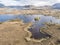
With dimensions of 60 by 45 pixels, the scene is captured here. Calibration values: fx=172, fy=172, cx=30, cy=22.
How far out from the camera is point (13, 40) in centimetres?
2516

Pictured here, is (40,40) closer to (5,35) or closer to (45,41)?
(45,41)

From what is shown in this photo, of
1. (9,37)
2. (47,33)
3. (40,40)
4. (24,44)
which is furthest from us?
(47,33)

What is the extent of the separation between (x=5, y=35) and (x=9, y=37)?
4.44 ft

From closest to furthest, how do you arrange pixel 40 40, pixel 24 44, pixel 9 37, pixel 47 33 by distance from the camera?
pixel 24 44
pixel 40 40
pixel 9 37
pixel 47 33

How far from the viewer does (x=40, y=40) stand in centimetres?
2542

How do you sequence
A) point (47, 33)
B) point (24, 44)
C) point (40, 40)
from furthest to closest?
point (47, 33) < point (40, 40) < point (24, 44)

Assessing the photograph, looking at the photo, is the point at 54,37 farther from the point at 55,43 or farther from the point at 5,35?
the point at 5,35

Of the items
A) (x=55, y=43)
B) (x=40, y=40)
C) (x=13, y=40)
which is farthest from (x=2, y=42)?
(x=55, y=43)

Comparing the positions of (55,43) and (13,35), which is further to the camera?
(13,35)

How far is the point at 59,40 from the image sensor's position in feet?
81.5

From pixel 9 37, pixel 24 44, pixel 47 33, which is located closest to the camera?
pixel 24 44

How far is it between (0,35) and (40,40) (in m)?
7.11

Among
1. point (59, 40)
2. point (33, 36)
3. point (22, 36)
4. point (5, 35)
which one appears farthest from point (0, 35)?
point (59, 40)

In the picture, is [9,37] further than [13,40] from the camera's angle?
Yes
